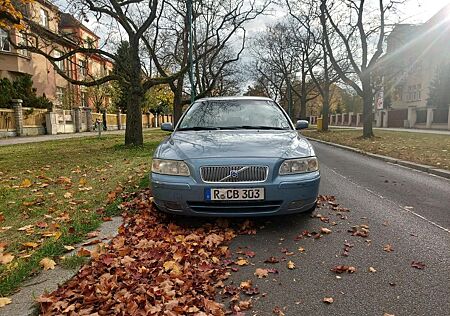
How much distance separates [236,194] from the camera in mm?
3799

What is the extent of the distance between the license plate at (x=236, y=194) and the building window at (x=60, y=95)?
36024 mm

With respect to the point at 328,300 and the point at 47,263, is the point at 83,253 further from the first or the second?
the point at 328,300

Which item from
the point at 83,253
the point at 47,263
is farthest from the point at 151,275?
the point at 47,263

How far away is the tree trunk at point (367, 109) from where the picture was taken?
19.5m

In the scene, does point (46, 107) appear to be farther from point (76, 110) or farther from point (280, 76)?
point (280, 76)

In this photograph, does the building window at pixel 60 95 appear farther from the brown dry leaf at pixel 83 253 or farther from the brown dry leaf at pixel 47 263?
the brown dry leaf at pixel 47 263

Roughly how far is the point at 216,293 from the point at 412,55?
4810 cm

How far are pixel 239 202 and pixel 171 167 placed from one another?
0.91 meters

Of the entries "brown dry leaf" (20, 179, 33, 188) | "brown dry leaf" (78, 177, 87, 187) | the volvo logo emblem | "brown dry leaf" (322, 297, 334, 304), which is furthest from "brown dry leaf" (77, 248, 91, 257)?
"brown dry leaf" (20, 179, 33, 188)

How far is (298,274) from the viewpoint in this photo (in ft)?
10.1

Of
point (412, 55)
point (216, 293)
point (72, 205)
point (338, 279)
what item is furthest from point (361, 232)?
point (412, 55)

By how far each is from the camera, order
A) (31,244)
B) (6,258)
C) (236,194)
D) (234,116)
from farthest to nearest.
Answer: (234,116), (236,194), (31,244), (6,258)

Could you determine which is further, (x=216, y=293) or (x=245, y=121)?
(x=245, y=121)

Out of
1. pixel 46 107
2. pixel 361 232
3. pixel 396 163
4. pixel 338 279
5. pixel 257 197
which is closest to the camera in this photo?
pixel 338 279
